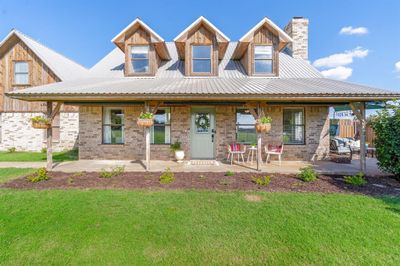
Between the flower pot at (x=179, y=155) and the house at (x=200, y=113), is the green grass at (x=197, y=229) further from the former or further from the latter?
the house at (x=200, y=113)

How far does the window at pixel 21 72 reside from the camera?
42.7ft

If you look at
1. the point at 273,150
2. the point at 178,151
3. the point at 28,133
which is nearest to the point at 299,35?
the point at 273,150

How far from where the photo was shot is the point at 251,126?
930 cm

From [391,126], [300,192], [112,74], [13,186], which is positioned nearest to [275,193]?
[300,192]

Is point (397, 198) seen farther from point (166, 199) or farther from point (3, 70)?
point (3, 70)

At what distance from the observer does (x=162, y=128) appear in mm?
9422

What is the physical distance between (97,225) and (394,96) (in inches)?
361

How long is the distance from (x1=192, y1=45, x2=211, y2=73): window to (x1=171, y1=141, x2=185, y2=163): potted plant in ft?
12.2

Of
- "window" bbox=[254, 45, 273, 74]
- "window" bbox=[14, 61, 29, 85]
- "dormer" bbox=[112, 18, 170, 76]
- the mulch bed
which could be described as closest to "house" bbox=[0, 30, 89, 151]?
"window" bbox=[14, 61, 29, 85]

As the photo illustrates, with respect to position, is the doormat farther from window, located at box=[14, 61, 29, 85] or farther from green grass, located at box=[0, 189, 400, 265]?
window, located at box=[14, 61, 29, 85]

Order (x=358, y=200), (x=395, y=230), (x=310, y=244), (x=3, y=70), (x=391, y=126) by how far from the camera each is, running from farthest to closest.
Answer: (x=3, y=70)
(x=391, y=126)
(x=358, y=200)
(x=395, y=230)
(x=310, y=244)

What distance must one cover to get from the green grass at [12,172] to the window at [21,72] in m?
8.47

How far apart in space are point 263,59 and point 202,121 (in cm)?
433

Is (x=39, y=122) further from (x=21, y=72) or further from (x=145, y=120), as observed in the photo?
(x=21, y=72)
